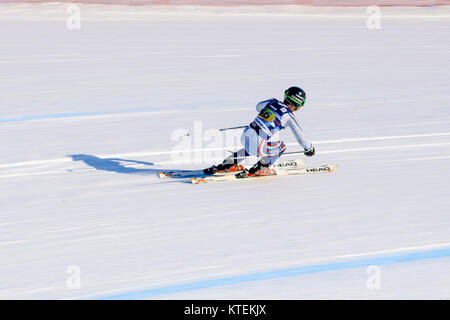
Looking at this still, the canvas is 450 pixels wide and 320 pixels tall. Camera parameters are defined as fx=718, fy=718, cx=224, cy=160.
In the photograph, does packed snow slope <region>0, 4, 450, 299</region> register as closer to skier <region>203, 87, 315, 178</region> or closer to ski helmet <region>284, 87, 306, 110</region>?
skier <region>203, 87, 315, 178</region>

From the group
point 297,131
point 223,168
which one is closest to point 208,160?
point 223,168

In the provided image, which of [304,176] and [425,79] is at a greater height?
[425,79]

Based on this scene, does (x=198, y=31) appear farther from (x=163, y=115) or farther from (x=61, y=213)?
(x=61, y=213)

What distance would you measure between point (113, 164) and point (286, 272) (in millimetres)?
3364

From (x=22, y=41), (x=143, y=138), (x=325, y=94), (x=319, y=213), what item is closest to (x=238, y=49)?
(x=325, y=94)

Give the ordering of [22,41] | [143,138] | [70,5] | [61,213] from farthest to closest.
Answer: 1. [70,5]
2. [22,41]
3. [143,138]
4. [61,213]

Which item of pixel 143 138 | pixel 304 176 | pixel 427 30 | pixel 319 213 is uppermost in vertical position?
pixel 427 30

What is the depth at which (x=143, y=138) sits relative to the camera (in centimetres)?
966

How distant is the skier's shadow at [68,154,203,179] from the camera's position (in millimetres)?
8422

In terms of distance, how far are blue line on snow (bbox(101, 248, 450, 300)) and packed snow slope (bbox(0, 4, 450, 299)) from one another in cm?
2

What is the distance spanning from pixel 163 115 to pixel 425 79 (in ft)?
17.6

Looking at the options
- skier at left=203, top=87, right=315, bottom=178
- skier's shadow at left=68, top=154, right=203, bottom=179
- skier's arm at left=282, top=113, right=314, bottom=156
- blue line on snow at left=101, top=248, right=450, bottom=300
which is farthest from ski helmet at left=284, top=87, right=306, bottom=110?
blue line on snow at left=101, top=248, right=450, bottom=300

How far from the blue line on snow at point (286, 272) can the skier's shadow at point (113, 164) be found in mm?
2512

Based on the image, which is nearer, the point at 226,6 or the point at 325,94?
the point at 325,94
